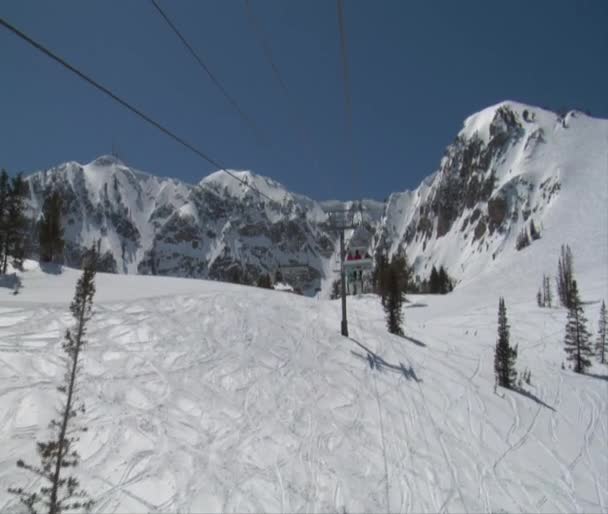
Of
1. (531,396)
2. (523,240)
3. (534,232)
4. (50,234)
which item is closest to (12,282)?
(50,234)

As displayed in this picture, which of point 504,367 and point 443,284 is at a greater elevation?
point 443,284

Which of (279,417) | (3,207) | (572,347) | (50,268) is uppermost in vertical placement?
(3,207)

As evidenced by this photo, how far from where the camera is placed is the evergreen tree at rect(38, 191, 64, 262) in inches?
1577

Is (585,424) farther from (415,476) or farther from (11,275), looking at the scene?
(11,275)

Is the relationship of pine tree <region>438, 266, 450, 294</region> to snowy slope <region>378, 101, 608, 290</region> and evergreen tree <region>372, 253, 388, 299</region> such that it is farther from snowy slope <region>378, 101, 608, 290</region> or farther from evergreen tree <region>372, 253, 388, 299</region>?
evergreen tree <region>372, 253, 388, 299</region>

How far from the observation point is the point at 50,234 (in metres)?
40.6

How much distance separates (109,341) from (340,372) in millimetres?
10703

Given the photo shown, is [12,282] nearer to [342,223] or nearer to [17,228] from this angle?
[17,228]

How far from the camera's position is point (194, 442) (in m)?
12.0

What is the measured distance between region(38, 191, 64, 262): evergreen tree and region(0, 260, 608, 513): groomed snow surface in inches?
641

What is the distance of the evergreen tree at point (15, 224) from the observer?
34781mm

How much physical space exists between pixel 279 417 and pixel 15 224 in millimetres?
34421

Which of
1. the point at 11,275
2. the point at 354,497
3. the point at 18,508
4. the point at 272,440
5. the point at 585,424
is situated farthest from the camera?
the point at 11,275

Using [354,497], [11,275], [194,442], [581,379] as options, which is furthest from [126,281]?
[581,379]
